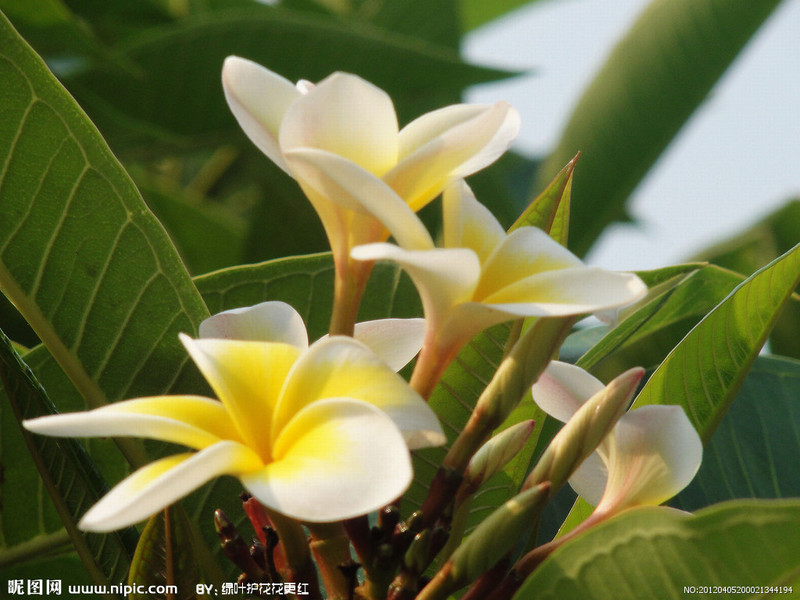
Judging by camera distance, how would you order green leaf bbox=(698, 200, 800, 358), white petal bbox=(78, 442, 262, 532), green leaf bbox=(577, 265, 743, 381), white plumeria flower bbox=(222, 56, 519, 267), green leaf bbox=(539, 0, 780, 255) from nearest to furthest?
white petal bbox=(78, 442, 262, 532) → white plumeria flower bbox=(222, 56, 519, 267) → green leaf bbox=(577, 265, 743, 381) → green leaf bbox=(539, 0, 780, 255) → green leaf bbox=(698, 200, 800, 358)

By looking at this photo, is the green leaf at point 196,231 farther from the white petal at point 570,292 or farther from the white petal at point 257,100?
the white petal at point 570,292

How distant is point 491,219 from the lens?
0.59 meters

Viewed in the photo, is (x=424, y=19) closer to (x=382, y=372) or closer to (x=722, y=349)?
(x=722, y=349)

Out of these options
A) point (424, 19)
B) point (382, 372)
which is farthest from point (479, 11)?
point (382, 372)

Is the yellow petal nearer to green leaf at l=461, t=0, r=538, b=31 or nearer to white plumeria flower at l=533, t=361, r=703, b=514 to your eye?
white plumeria flower at l=533, t=361, r=703, b=514

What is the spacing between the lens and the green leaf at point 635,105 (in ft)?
5.08

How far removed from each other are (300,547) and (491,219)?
249 mm

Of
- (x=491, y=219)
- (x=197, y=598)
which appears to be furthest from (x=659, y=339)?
(x=197, y=598)

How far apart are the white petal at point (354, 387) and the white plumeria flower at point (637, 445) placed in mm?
159

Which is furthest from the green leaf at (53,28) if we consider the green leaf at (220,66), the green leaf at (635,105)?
the green leaf at (635,105)

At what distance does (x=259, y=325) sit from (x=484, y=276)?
16 cm

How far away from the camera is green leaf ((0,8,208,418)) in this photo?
66 centimetres

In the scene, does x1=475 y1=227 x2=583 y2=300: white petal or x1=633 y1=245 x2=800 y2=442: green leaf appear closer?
x1=475 y1=227 x2=583 y2=300: white petal

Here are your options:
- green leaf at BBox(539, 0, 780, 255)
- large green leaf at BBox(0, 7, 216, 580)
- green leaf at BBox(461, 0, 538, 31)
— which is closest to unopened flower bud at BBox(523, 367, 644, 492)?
large green leaf at BBox(0, 7, 216, 580)
